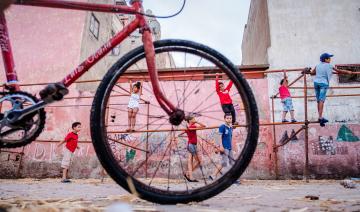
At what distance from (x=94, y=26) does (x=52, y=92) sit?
11.8 meters

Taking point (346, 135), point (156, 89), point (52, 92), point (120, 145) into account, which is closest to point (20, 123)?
point (52, 92)

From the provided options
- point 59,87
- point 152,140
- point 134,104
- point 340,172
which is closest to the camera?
point 59,87

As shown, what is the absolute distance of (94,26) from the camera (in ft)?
41.1

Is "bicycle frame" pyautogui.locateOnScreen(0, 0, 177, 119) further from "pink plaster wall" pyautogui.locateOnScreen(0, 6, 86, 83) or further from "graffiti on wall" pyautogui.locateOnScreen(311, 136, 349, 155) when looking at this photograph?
"pink plaster wall" pyautogui.locateOnScreen(0, 6, 86, 83)

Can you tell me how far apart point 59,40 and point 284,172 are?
9.68 m

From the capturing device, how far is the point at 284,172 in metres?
8.72

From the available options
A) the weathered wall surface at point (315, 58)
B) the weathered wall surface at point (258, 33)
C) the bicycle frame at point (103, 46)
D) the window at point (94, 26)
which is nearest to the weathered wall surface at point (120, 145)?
the weathered wall surface at point (315, 58)

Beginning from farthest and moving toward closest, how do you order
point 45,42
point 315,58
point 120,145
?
point 45,42
point 315,58
point 120,145

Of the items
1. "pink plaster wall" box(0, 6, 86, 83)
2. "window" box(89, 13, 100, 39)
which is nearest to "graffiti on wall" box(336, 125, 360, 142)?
"pink plaster wall" box(0, 6, 86, 83)

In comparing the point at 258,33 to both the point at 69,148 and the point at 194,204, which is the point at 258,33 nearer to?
the point at 69,148

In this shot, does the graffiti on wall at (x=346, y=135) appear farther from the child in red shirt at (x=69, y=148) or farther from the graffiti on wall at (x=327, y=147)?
the child in red shirt at (x=69, y=148)

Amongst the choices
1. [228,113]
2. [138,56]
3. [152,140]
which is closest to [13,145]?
[138,56]

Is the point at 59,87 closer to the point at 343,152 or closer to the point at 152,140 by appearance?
the point at 152,140

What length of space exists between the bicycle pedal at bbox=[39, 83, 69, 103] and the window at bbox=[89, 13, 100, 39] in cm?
1117
